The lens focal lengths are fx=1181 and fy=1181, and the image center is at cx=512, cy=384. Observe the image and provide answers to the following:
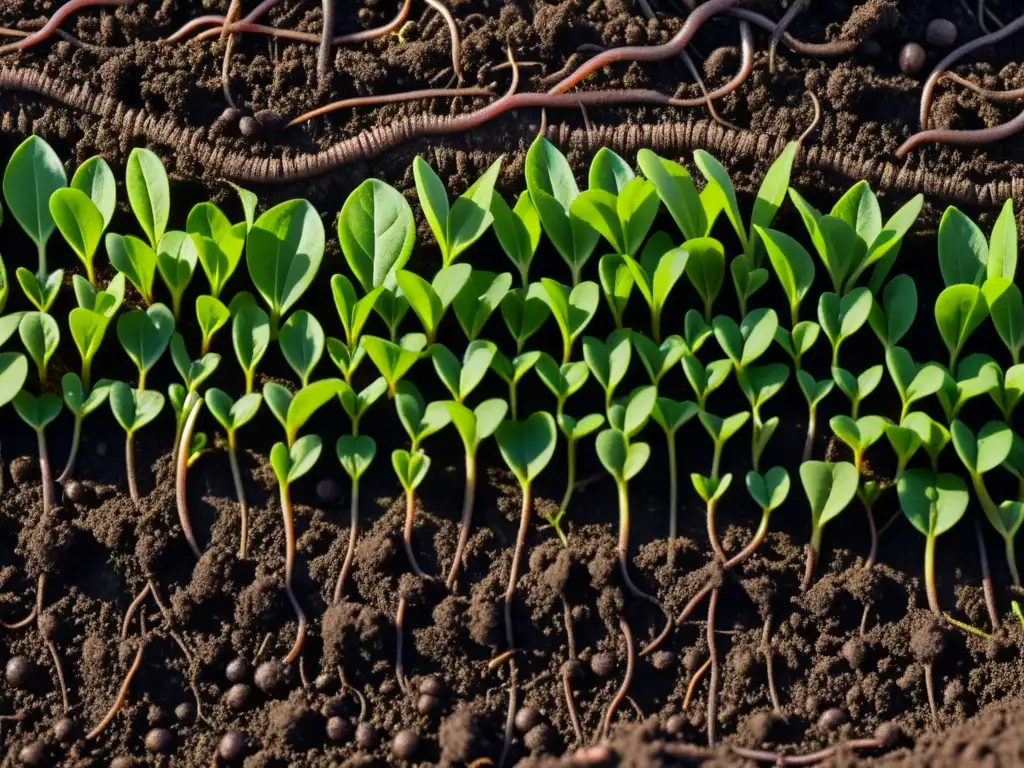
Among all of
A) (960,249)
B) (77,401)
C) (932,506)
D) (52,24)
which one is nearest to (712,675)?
(932,506)

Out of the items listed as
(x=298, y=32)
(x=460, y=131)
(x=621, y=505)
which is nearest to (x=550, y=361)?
(x=621, y=505)

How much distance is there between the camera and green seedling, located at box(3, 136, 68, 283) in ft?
5.49

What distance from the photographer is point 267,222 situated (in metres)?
1.64

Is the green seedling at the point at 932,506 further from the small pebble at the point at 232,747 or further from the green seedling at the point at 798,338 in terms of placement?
the small pebble at the point at 232,747

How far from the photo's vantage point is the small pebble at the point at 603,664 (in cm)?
150

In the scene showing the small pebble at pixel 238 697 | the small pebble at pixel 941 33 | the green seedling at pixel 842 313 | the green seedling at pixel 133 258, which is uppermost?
the small pebble at pixel 941 33

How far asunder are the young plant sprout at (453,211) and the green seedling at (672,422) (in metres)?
0.34

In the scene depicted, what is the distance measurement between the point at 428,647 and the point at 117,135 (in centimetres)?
89

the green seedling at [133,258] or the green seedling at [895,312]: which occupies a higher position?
the green seedling at [133,258]

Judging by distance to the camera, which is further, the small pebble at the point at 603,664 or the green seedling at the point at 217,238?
the green seedling at the point at 217,238

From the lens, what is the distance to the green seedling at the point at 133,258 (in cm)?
163

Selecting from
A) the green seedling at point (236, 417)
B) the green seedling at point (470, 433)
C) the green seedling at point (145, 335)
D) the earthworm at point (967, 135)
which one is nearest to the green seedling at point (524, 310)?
the green seedling at point (470, 433)

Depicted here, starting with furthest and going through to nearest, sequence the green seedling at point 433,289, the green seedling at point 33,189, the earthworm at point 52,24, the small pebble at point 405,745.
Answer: the earthworm at point 52,24, the green seedling at point 33,189, the green seedling at point 433,289, the small pebble at point 405,745

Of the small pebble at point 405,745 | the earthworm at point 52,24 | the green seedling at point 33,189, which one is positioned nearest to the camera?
the small pebble at point 405,745
